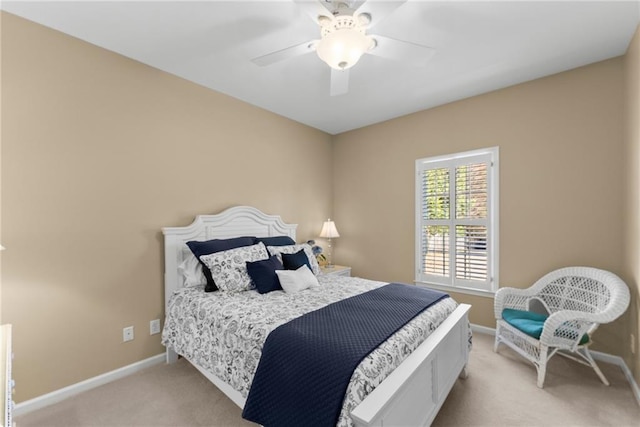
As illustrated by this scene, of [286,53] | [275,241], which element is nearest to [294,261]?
[275,241]

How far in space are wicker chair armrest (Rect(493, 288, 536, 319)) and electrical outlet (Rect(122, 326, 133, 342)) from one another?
3327mm

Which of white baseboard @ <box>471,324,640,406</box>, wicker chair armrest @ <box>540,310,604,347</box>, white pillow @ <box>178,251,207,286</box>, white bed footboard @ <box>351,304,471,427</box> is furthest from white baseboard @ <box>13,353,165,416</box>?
white baseboard @ <box>471,324,640,406</box>

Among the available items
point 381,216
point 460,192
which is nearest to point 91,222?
point 381,216

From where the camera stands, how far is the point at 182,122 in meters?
2.91

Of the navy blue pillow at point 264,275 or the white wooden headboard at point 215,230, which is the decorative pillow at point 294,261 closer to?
the navy blue pillow at point 264,275

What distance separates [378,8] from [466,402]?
266 centimetres

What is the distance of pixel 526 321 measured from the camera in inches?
99.5

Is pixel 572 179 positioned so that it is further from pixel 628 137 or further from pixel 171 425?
pixel 171 425

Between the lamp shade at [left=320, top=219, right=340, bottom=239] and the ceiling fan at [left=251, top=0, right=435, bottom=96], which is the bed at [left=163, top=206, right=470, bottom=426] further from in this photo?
the ceiling fan at [left=251, top=0, right=435, bottom=96]

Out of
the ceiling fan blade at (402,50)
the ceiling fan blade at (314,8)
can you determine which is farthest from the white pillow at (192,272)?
the ceiling fan blade at (402,50)

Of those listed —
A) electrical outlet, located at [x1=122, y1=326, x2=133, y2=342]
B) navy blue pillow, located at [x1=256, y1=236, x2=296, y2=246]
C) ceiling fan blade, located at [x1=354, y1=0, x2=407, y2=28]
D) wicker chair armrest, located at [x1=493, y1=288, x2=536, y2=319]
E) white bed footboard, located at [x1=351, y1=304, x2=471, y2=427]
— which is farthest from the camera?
navy blue pillow, located at [x1=256, y1=236, x2=296, y2=246]

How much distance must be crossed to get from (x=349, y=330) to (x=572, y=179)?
2.69 metres

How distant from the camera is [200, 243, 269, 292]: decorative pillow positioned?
8.25ft

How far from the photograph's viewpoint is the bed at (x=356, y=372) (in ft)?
4.38
